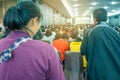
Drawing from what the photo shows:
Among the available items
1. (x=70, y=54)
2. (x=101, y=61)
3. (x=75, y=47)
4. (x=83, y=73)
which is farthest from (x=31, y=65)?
(x=75, y=47)

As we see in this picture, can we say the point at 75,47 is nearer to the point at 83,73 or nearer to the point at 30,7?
the point at 83,73

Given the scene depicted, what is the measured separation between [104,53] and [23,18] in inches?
64.9

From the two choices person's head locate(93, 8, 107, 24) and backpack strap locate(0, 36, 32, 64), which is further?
person's head locate(93, 8, 107, 24)

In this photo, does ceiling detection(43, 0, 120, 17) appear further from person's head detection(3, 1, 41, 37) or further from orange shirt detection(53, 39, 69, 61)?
person's head detection(3, 1, 41, 37)

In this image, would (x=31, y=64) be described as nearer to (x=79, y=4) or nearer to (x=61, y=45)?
(x=61, y=45)

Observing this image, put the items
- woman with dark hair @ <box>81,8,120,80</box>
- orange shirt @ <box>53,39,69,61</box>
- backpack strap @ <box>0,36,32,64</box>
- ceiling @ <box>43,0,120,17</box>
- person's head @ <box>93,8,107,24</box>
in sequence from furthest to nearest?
ceiling @ <box>43,0,120,17</box> → orange shirt @ <box>53,39,69,61</box> → person's head @ <box>93,8,107,24</box> → woman with dark hair @ <box>81,8,120,80</box> → backpack strap @ <box>0,36,32,64</box>

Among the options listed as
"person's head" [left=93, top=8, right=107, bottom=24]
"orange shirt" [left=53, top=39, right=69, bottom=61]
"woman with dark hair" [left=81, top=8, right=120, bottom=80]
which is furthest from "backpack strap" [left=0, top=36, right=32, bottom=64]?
"orange shirt" [left=53, top=39, right=69, bottom=61]

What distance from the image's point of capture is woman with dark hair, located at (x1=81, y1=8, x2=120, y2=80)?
2.85m

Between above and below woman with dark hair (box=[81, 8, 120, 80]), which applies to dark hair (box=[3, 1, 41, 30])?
above

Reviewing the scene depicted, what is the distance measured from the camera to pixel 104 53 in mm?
2859

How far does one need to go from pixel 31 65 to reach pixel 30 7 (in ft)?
1.18

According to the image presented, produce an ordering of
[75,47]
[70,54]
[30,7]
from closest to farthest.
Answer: [30,7], [70,54], [75,47]

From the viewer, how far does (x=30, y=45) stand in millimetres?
1370

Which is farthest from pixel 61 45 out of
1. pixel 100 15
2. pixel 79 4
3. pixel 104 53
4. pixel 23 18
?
pixel 79 4
